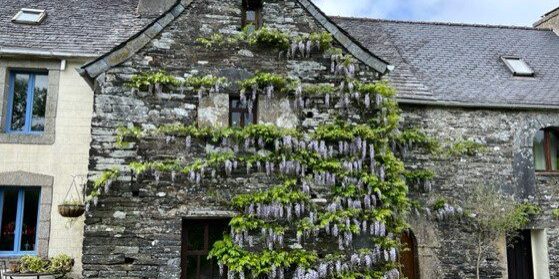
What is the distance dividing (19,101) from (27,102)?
158 millimetres

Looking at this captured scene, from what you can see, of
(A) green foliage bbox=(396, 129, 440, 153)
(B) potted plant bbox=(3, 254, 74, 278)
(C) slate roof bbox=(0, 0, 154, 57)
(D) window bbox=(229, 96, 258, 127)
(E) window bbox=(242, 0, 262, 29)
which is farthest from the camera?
(A) green foliage bbox=(396, 129, 440, 153)

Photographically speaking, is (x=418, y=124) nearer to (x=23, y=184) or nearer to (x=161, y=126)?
(x=161, y=126)

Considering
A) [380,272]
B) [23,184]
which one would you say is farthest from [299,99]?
[23,184]

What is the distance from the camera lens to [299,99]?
8.41 metres

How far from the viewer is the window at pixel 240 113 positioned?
8.44m

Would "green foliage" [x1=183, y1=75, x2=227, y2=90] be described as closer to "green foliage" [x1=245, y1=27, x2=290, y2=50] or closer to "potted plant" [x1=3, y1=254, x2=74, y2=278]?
"green foliage" [x1=245, y1=27, x2=290, y2=50]

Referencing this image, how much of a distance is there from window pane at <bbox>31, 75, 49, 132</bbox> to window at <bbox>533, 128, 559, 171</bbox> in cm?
1039

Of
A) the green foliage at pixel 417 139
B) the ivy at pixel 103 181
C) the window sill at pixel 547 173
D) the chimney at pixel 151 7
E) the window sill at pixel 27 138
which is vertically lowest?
the ivy at pixel 103 181

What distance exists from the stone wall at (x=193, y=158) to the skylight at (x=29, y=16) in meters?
3.93

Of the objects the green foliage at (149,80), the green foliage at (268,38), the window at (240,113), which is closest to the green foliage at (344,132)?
the window at (240,113)

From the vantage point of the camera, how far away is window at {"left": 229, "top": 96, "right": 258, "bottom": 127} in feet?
27.7

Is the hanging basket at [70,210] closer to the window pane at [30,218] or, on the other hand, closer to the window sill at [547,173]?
the window pane at [30,218]

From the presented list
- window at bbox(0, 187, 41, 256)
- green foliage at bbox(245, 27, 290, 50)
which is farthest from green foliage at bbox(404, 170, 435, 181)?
A: window at bbox(0, 187, 41, 256)

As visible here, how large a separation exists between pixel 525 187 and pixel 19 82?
34.7 ft
